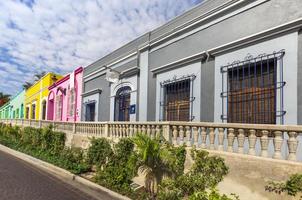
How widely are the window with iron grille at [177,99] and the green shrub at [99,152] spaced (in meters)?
2.35

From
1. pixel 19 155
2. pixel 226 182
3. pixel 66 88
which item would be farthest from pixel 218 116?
pixel 66 88

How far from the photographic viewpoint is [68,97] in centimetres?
2089

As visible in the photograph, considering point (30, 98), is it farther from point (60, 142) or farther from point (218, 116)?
point (218, 116)

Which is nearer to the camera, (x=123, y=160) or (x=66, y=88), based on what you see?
(x=123, y=160)

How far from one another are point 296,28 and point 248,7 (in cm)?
168

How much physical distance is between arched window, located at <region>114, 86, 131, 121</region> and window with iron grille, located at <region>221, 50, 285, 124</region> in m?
6.03

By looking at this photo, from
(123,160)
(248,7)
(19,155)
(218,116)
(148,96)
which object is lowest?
(19,155)

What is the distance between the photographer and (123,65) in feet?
46.2

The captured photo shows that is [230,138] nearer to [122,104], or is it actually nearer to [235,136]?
[235,136]

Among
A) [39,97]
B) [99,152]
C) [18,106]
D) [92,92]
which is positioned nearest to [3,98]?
[18,106]

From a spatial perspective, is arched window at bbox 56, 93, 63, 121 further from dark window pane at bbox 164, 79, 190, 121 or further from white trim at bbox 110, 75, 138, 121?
dark window pane at bbox 164, 79, 190, 121

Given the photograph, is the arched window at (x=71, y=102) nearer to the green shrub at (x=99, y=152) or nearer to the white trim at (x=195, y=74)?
the green shrub at (x=99, y=152)

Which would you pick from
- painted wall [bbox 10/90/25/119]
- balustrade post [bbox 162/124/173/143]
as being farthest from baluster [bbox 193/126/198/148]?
painted wall [bbox 10/90/25/119]

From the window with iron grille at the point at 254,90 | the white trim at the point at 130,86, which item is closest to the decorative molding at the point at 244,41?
the window with iron grille at the point at 254,90
